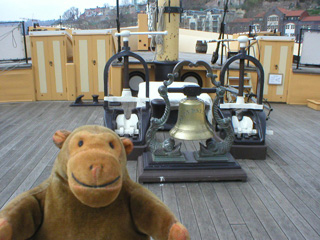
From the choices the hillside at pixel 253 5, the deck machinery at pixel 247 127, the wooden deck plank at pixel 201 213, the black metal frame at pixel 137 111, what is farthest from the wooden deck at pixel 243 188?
the hillside at pixel 253 5

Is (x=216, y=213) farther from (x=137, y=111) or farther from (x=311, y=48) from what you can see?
(x=311, y=48)

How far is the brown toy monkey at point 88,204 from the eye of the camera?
120cm

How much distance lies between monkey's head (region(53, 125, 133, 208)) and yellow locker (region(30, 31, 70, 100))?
614cm

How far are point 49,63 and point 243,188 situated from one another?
5.38 metres

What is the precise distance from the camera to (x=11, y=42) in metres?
7.38

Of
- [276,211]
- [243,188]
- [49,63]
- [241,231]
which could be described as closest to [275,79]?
[243,188]

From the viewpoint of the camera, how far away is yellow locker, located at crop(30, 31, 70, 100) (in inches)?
278

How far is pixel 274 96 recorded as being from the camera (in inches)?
283

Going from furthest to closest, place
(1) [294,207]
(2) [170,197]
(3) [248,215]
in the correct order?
(2) [170,197] → (1) [294,207] → (3) [248,215]

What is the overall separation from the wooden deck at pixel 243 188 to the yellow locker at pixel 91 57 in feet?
6.58

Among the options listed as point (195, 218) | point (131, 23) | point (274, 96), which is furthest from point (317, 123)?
point (131, 23)

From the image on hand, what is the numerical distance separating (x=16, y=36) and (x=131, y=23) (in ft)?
89.9

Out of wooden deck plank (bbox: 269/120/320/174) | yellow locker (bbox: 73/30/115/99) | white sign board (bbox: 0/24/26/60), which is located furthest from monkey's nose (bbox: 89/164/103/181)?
white sign board (bbox: 0/24/26/60)

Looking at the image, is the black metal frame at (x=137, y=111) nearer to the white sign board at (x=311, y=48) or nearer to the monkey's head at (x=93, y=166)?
the monkey's head at (x=93, y=166)
